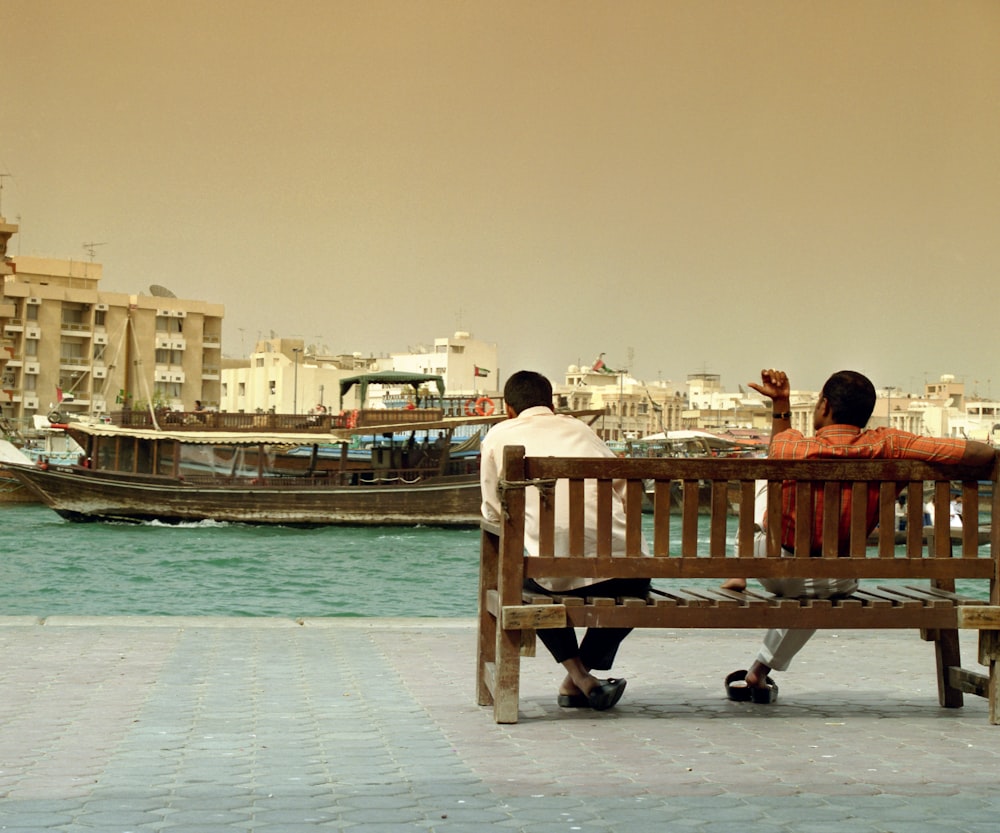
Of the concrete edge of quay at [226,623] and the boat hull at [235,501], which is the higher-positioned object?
the concrete edge of quay at [226,623]

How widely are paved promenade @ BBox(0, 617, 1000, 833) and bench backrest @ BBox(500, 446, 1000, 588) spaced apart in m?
0.50

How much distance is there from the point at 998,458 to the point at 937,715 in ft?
2.94

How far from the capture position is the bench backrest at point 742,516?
4.55 metres

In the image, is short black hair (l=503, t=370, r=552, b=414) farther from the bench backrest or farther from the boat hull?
the boat hull

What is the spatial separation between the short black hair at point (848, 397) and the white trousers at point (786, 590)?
35 centimetres

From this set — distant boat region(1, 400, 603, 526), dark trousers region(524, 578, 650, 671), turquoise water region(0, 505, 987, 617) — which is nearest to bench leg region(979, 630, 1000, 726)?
dark trousers region(524, 578, 650, 671)

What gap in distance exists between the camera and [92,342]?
86188mm

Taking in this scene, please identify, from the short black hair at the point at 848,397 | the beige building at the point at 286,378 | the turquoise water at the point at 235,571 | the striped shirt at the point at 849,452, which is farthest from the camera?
the beige building at the point at 286,378

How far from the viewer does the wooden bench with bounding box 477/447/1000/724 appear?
4543 millimetres

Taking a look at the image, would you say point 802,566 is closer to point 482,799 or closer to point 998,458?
point 998,458

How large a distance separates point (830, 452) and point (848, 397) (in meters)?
0.22

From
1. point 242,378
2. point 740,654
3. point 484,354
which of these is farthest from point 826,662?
point 484,354

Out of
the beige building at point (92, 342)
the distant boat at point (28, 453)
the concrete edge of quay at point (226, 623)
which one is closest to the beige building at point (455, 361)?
the beige building at point (92, 342)

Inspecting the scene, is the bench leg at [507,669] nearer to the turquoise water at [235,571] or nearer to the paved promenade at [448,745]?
the paved promenade at [448,745]
